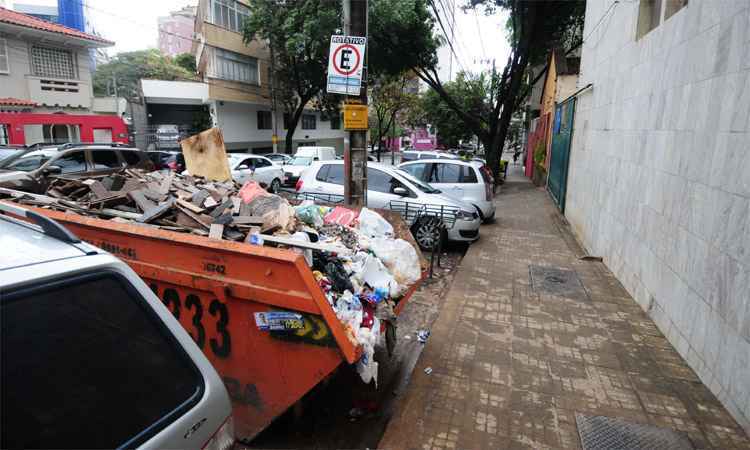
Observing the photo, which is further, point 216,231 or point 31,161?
point 31,161

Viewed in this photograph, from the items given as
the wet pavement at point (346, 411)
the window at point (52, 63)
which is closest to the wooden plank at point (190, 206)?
the wet pavement at point (346, 411)

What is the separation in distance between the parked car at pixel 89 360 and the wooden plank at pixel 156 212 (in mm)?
2245

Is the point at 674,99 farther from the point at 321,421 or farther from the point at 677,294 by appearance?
the point at 321,421

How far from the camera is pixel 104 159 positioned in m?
10.6

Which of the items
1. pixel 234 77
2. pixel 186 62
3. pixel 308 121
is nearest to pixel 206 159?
pixel 234 77

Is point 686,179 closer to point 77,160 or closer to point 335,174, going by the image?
point 335,174

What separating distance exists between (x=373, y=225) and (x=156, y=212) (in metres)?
2.23

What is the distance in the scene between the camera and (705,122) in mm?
4297

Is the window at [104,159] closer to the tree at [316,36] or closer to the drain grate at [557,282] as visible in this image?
the drain grate at [557,282]

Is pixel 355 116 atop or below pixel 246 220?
atop

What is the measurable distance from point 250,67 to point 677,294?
2972 centimetres

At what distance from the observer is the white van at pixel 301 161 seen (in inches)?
763

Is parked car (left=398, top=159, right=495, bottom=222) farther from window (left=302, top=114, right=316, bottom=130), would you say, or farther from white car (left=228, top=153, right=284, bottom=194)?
window (left=302, top=114, right=316, bottom=130)

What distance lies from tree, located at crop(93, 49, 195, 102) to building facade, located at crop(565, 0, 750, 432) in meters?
45.4
